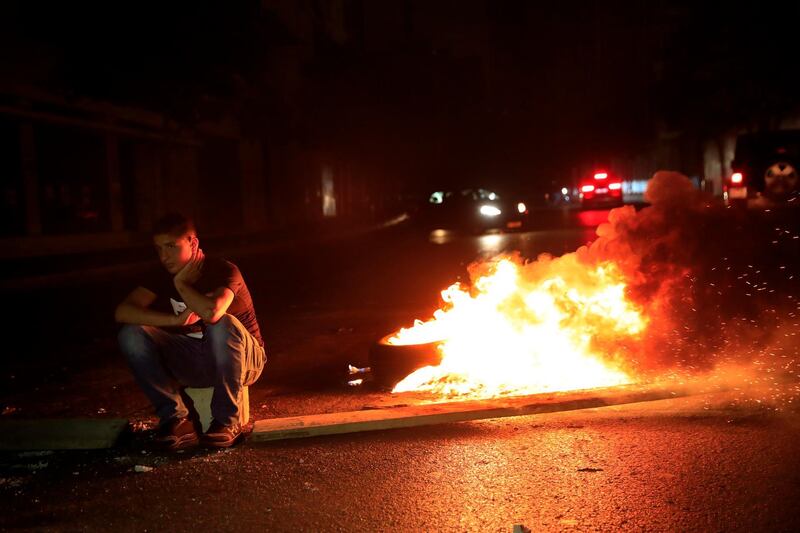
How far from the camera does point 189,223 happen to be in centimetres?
455

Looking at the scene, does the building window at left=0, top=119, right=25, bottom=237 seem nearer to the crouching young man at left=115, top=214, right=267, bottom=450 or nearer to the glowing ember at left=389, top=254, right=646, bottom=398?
the glowing ember at left=389, top=254, right=646, bottom=398

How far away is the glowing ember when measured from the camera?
5672 millimetres

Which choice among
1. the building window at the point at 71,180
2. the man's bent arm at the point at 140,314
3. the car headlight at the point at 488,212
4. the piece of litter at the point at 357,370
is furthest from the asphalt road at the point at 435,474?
the car headlight at the point at 488,212

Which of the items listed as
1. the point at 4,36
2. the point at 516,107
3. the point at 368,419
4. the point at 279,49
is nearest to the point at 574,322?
the point at 368,419

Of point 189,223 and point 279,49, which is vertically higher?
point 279,49

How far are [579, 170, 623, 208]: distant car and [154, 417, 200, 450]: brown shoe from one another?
36.1m

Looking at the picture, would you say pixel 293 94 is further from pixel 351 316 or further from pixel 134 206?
pixel 351 316

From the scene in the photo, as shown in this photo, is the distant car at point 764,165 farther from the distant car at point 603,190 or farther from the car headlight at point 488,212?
the distant car at point 603,190

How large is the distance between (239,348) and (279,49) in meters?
38.0

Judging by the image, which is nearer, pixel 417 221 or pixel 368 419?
pixel 368 419

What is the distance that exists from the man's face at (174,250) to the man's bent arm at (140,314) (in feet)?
0.83

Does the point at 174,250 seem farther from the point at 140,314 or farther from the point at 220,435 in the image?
the point at 220,435

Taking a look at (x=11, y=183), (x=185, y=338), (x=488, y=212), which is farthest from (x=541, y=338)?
(x=488, y=212)

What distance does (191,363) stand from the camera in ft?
15.0
